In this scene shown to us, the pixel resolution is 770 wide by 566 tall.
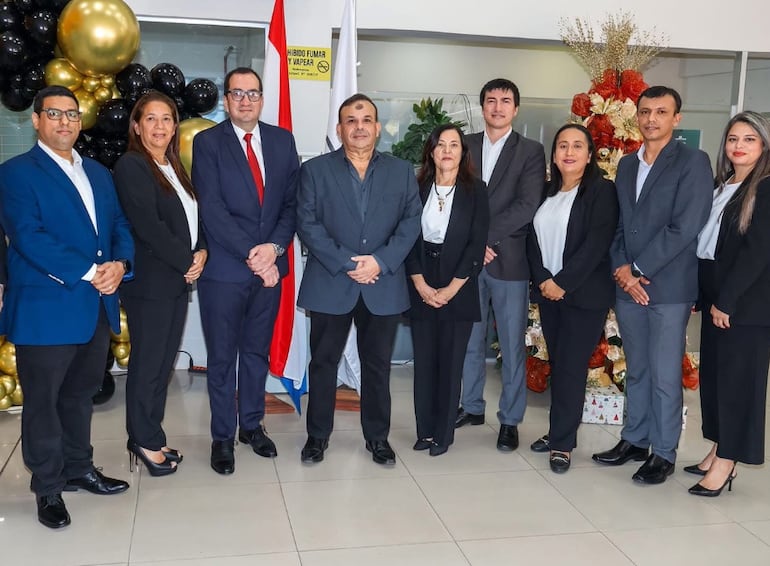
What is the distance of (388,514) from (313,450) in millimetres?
693

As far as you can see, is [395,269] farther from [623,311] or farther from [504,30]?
[504,30]

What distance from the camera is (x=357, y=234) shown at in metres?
3.63

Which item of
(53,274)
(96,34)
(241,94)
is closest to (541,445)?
A: (241,94)

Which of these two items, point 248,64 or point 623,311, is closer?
point 623,311

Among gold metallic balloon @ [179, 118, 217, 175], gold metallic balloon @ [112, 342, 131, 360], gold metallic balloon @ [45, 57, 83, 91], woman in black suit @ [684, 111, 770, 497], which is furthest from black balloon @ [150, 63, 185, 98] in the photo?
woman in black suit @ [684, 111, 770, 497]

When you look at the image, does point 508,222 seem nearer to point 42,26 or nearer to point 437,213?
point 437,213

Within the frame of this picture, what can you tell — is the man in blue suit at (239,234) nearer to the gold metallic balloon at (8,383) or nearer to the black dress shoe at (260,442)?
the black dress shoe at (260,442)

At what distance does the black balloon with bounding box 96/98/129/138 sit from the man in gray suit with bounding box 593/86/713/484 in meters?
2.70

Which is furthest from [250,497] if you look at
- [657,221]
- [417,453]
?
[657,221]

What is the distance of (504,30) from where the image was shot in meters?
5.75

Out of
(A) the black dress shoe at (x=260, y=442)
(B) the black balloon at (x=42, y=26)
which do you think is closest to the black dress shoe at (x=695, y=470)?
(A) the black dress shoe at (x=260, y=442)

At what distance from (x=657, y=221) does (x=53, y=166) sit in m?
2.55

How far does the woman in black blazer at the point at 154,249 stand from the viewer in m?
3.32

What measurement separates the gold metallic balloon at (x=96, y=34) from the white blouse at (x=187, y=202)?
120 cm
